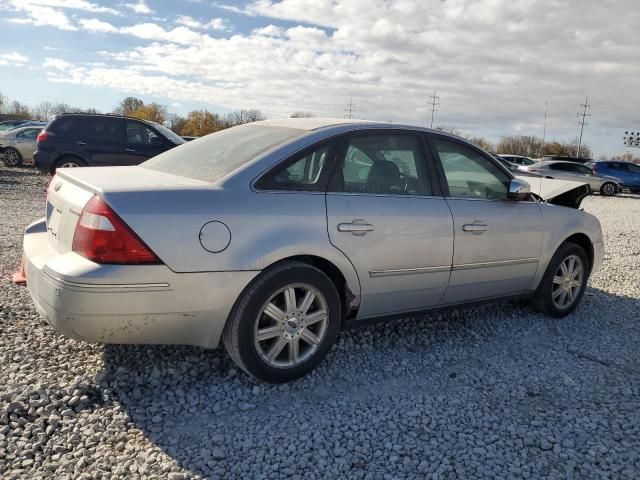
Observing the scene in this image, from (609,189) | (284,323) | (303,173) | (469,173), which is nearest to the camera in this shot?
(284,323)

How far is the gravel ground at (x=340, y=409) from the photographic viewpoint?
8.66ft

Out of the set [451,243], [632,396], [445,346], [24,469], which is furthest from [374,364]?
[24,469]

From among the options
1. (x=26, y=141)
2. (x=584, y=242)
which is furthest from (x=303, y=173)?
(x=26, y=141)

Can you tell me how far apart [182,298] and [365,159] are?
1.56 meters

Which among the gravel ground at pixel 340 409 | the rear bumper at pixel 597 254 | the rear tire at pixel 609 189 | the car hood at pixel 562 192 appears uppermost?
the car hood at pixel 562 192

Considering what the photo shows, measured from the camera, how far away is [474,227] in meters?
4.11

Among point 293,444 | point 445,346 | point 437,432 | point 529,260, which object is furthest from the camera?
point 529,260

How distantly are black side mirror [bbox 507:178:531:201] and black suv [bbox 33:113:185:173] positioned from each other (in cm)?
1001

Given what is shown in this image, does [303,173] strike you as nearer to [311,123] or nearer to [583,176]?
[311,123]

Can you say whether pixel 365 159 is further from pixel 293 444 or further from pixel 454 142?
pixel 293 444

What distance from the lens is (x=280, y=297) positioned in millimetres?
3322

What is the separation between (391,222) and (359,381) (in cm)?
104

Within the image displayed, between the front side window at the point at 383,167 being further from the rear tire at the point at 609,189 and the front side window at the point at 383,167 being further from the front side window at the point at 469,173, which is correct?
the rear tire at the point at 609,189

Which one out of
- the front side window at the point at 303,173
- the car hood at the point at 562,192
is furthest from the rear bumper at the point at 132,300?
the car hood at the point at 562,192
